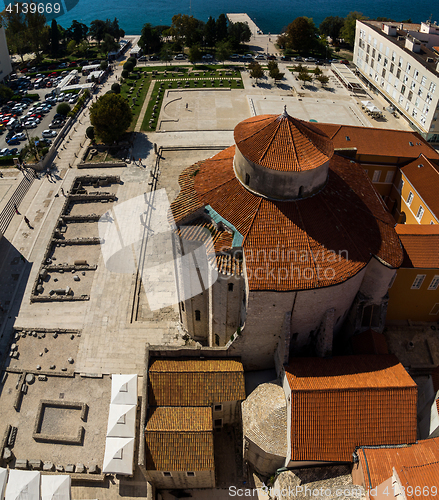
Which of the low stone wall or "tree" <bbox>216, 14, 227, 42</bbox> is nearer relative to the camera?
the low stone wall

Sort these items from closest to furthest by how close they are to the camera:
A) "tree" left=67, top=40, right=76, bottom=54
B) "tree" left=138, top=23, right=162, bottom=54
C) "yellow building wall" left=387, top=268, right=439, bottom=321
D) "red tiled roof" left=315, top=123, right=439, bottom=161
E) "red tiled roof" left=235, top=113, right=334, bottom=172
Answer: "red tiled roof" left=235, top=113, right=334, bottom=172, "yellow building wall" left=387, top=268, right=439, bottom=321, "red tiled roof" left=315, top=123, right=439, bottom=161, "tree" left=138, top=23, right=162, bottom=54, "tree" left=67, top=40, right=76, bottom=54

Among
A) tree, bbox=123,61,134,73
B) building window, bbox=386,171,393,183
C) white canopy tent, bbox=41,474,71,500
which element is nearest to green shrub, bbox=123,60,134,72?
tree, bbox=123,61,134,73

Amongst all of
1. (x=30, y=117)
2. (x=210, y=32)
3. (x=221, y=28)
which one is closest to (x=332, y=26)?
(x=221, y=28)

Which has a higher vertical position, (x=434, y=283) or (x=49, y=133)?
(x=434, y=283)

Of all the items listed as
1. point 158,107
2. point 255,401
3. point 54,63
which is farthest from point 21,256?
point 54,63

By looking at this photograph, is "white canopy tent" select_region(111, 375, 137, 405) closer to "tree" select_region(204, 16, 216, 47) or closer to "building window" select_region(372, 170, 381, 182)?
"building window" select_region(372, 170, 381, 182)

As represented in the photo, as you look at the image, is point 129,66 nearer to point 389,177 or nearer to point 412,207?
point 389,177

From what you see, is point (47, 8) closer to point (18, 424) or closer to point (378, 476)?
point (18, 424)
